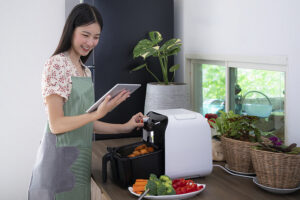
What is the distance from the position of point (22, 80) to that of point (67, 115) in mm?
1619

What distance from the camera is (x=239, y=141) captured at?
1.65 metres

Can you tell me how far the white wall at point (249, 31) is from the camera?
5.37ft

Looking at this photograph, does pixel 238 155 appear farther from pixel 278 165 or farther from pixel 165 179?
pixel 165 179

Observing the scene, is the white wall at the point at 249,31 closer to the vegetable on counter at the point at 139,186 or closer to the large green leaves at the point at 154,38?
the large green leaves at the point at 154,38

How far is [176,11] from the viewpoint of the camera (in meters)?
2.75

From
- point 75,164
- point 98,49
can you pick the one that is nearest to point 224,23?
point 98,49

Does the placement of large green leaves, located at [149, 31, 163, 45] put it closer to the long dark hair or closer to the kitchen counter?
the long dark hair

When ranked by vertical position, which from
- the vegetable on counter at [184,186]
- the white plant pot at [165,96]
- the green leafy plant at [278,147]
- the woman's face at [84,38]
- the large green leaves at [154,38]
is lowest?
the vegetable on counter at [184,186]

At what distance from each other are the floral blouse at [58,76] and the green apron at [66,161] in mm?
40

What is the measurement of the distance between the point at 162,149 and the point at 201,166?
0.21 metres

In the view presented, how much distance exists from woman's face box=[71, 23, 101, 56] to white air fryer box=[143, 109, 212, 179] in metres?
0.48

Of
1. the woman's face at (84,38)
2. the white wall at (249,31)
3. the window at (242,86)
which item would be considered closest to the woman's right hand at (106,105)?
the woman's face at (84,38)

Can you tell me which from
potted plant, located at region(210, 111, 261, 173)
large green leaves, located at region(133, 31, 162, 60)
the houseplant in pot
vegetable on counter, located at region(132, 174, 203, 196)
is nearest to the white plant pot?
the houseplant in pot

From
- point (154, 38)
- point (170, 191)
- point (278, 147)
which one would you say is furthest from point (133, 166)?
point (154, 38)
